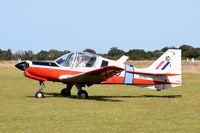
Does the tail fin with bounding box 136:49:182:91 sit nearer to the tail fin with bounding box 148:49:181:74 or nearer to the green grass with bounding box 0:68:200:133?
the tail fin with bounding box 148:49:181:74

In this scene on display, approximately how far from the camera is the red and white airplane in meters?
15.2

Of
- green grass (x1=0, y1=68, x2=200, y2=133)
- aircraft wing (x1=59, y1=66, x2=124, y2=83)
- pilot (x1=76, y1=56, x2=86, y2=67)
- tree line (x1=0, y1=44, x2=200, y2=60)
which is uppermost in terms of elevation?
tree line (x1=0, y1=44, x2=200, y2=60)

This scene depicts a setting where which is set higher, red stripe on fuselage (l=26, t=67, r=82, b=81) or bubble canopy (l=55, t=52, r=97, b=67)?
bubble canopy (l=55, t=52, r=97, b=67)

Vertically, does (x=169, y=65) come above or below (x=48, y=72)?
above

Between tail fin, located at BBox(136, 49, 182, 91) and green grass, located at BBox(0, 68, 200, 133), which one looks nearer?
green grass, located at BBox(0, 68, 200, 133)

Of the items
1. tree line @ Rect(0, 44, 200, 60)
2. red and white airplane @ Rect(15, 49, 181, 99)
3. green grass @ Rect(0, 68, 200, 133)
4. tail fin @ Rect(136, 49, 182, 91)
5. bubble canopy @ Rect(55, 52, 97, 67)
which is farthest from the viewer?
tree line @ Rect(0, 44, 200, 60)

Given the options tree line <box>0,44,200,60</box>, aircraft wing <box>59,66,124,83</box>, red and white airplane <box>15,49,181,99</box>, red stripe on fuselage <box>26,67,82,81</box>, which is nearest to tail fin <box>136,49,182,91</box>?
red and white airplane <box>15,49,181,99</box>

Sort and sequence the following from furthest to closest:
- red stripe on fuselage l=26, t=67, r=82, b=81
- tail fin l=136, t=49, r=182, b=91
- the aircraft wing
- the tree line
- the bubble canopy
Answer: the tree line < tail fin l=136, t=49, r=182, b=91 < the bubble canopy < red stripe on fuselage l=26, t=67, r=82, b=81 < the aircraft wing

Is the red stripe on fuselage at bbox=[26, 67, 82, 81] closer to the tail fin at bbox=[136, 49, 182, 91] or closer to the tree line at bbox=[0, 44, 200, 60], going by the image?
the tail fin at bbox=[136, 49, 182, 91]

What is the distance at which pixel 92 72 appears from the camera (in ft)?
47.5

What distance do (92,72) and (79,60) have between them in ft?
4.77

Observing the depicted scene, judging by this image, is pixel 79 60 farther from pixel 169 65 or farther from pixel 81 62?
pixel 169 65

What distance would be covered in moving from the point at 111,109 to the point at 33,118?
287 centimetres

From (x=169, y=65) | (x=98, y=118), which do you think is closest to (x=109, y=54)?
(x=169, y=65)
